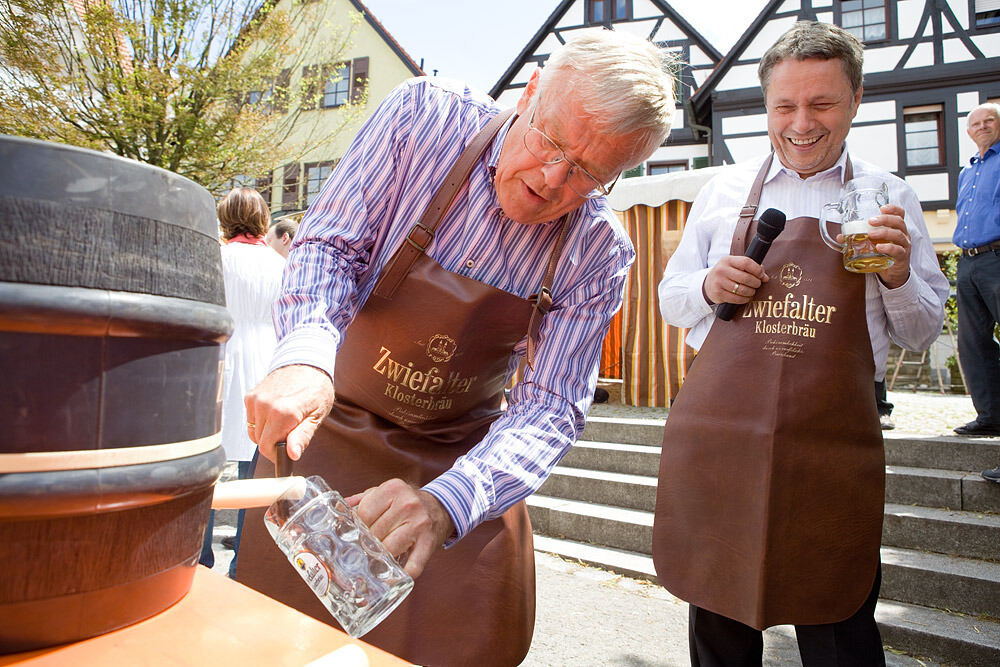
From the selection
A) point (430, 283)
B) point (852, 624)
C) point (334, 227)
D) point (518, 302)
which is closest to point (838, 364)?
point (852, 624)

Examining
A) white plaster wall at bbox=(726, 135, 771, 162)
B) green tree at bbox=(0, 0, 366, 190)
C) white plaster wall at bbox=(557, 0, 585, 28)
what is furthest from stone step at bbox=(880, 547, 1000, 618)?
white plaster wall at bbox=(557, 0, 585, 28)

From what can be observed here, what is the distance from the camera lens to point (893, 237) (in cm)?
181

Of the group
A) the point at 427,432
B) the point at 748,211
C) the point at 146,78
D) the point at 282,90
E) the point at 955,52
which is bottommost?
the point at 427,432

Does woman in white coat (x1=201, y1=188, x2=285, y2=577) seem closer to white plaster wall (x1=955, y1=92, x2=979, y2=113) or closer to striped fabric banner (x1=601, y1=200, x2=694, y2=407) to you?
striped fabric banner (x1=601, y1=200, x2=694, y2=407)

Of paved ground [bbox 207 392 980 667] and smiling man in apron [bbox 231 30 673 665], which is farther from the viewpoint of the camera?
paved ground [bbox 207 392 980 667]

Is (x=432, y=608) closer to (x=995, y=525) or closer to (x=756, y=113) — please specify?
(x=995, y=525)

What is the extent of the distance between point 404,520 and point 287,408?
0.83 ft

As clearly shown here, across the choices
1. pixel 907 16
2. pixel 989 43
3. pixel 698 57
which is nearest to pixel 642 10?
pixel 698 57

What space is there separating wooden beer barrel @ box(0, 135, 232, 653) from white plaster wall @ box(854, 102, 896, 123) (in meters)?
16.1

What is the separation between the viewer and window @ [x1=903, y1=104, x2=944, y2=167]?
46.8 feet

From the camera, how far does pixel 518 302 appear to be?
158cm

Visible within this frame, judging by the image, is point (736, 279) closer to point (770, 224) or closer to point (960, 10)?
point (770, 224)

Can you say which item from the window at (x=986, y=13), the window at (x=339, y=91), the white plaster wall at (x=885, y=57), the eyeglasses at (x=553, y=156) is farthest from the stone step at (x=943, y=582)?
the window at (x=339, y=91)

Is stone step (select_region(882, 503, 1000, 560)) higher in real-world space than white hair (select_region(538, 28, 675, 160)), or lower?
lower
